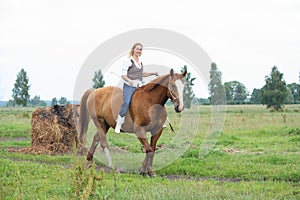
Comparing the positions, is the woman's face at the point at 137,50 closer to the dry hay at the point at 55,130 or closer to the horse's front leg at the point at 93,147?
the horse's front leg at the point at 93,147

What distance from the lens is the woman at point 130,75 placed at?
903 centimetres

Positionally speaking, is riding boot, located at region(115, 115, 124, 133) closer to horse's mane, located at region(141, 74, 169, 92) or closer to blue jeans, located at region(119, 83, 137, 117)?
blue jeans, located at region(119, 83, 137, 117)

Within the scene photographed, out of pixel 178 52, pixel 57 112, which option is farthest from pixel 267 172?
pixel 57 112

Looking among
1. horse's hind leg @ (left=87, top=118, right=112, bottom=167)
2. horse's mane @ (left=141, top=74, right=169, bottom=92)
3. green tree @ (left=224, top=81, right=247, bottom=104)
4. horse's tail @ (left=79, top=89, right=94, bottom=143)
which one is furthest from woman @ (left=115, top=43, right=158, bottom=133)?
green tree @ (left=224, top=81, right=247, bottom=104)

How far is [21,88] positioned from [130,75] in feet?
202

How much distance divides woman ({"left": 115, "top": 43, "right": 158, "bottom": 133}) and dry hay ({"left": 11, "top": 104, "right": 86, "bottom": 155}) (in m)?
3.99

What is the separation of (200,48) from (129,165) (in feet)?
11.8

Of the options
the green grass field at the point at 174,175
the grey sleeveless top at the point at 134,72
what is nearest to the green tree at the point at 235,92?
the green grass field at the point at 174,175

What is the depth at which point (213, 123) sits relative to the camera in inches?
875

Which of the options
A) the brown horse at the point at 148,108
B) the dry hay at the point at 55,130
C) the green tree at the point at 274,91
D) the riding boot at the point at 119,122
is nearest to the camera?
the brown horse at the point at 148,108

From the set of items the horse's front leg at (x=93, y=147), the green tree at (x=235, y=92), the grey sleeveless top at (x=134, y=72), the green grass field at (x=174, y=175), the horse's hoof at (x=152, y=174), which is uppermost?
the green tree at (x=235, y=92)

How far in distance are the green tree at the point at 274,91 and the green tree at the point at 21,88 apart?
38.6 m

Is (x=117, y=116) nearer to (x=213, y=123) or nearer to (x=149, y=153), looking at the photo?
(x=149, y=153)

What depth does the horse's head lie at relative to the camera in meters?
8.22
